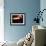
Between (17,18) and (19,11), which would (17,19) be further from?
(19,11)

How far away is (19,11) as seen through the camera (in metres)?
6.00

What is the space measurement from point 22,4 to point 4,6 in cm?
79

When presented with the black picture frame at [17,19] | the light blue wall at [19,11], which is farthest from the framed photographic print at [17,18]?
the light blue wall at [19,11]

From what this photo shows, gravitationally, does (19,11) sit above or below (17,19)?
above

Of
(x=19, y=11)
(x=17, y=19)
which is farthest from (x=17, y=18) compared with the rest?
(x=19, y=11)

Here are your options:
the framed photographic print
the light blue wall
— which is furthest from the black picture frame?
the light blue wall

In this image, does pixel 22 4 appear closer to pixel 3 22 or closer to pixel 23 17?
pixel 23 17

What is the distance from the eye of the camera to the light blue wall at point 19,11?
235 inches

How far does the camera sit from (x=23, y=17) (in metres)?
5.99

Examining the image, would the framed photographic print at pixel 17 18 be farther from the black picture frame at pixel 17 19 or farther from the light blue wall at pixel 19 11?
the light blue wall at pixel 19 11

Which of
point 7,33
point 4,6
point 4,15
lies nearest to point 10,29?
point 7,33

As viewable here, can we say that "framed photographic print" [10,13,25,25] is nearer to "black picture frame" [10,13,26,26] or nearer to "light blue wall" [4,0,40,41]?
"black picture frame" [10,13,26,26]

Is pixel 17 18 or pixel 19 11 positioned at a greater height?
pixel 19 11

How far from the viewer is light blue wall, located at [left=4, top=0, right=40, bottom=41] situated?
19.6ft
